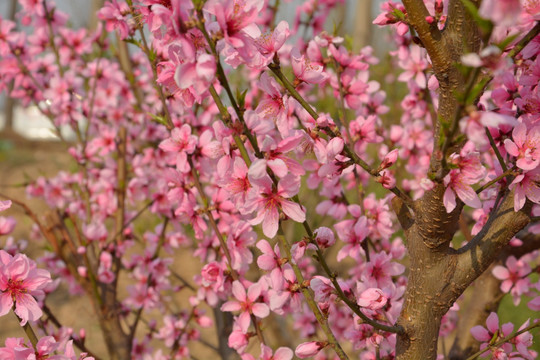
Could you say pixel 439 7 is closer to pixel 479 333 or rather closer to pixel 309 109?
pixel 309 109

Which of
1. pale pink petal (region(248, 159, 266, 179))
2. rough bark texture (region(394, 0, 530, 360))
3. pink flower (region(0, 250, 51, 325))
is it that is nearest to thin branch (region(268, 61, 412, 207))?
rough bark texture (region(394, 0, 530, 360))

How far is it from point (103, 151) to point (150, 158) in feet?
1.29

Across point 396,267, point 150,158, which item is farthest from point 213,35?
point 150,158

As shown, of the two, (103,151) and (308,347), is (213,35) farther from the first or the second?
(103,151)

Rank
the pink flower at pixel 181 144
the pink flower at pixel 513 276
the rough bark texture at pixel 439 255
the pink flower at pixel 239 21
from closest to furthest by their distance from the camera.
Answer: the pink flower at pixel 239 21 < the rough bark texture at pixel 439 255 < the pink flower at pixel 181 144 < the pink flower at pixel 513 276

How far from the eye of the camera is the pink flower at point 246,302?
5.26 feet

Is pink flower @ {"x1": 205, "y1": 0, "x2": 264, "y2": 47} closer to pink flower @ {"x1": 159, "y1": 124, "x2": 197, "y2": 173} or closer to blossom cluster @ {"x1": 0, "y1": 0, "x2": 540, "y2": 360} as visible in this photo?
blossom cluster @ {"x1": 0, "y1": 0, "x2": 540, "y2": 360}

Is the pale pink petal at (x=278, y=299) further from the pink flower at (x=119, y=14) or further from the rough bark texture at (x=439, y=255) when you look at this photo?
the pink flower at (x=119, y=14)

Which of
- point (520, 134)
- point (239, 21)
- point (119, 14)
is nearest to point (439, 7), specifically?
point (520, 134)

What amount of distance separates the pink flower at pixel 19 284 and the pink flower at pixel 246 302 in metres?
0.58

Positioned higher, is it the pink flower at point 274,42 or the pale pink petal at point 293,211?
the pink flower at point 274,42

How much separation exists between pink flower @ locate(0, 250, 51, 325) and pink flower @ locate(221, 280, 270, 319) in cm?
58

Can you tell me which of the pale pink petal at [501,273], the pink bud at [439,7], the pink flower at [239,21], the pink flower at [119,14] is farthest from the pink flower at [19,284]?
the pale pink petal at [501,273]

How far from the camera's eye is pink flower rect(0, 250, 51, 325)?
4.17ft
